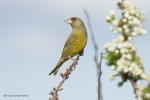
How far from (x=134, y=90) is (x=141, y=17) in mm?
537

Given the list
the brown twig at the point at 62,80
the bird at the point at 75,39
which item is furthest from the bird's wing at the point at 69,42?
the brown twig at the point at 62,80

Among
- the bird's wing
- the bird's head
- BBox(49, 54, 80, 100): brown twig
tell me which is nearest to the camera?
BBox(49, 54, 80, 100): brown twig

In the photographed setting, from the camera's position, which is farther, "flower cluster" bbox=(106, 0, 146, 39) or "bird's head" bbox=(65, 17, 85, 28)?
"bird's head" bbox=(65, 17, 85, 28)

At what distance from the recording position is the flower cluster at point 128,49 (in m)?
3.62

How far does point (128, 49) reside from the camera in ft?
12.0

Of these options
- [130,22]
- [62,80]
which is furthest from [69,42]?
[130,22]

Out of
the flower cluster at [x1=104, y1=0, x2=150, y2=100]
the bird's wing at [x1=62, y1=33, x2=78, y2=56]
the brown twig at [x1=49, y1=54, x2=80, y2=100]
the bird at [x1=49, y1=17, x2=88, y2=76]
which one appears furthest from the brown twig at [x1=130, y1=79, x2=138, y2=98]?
the bird's wing at [x1=62, y1=33, x2=78, y2=56]

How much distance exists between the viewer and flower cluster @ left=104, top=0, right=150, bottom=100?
362 cm

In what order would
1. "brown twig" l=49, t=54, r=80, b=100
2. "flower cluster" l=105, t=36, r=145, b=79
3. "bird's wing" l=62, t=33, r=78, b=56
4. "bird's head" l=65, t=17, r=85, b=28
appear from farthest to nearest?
"bird's wing" l=62, t=33, r=78, b=56 → "bird's head" l=65, t=17, r=85, b=28 → "brown twig" l=49, t=54, r=80, b=100 → "flower cluster" l=105, t=36, r=145, b=79

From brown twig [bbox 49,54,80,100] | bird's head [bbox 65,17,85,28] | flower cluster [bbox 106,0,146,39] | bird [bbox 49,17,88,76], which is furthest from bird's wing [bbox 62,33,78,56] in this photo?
flower cluster [bbox 106,0,146,39]

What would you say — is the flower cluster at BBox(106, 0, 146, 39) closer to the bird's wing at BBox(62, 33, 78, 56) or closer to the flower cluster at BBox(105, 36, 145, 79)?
the flower cluster at BBox(105, 36, 145, 79)

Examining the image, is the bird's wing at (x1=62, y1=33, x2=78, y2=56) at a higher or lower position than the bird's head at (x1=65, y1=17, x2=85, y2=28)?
lower

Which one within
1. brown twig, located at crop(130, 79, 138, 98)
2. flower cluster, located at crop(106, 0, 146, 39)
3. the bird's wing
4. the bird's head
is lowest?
the bird's wing

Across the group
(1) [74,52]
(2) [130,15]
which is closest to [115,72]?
(2) [130,15]
